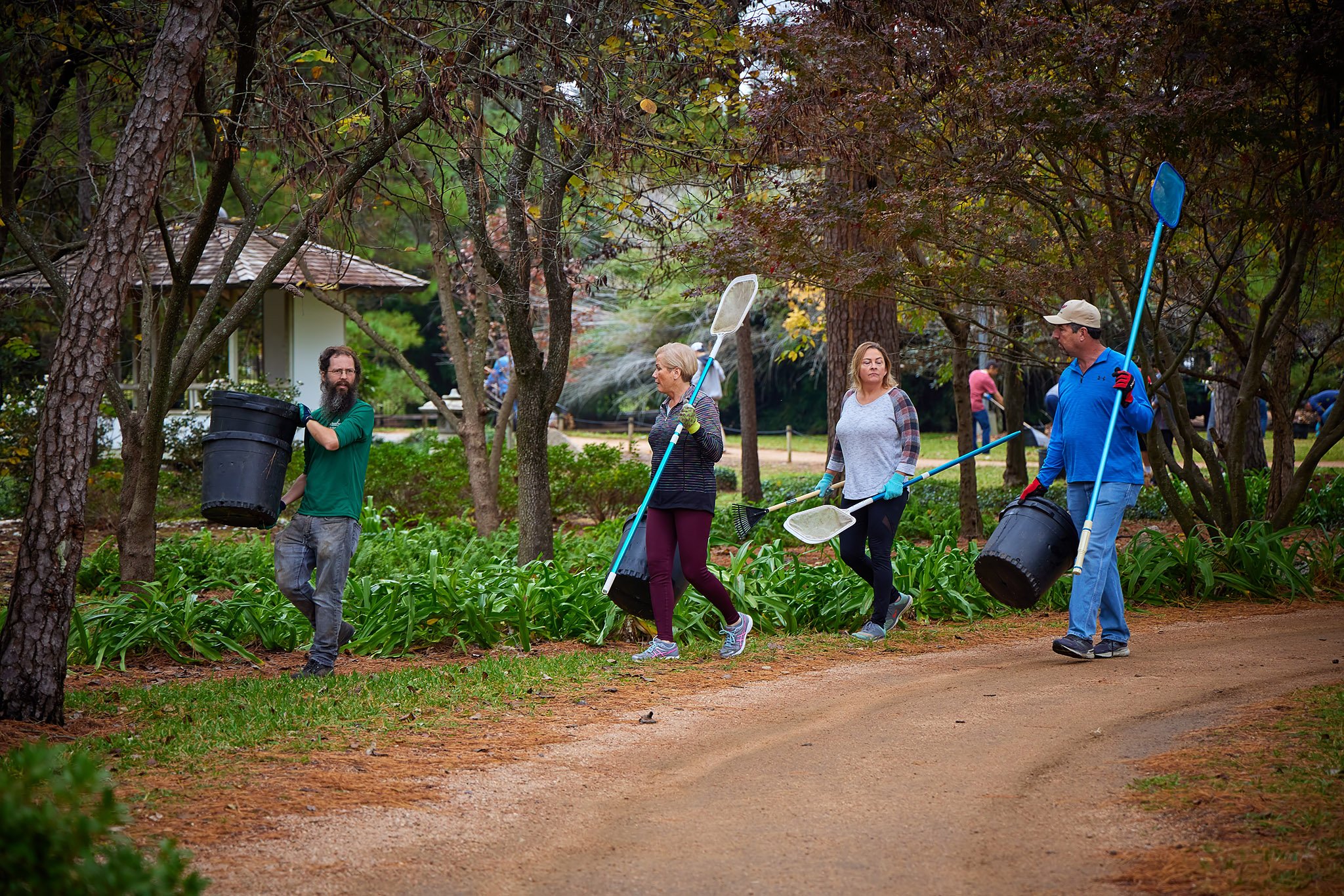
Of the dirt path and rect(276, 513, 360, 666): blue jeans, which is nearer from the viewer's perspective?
the dirt path

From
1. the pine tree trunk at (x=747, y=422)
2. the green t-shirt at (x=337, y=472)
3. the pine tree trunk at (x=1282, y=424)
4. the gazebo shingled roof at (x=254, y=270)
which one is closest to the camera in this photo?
the green t-shirt at (x=337, y=472)

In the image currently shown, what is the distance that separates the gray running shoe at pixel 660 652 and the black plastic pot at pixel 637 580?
18 centimetres

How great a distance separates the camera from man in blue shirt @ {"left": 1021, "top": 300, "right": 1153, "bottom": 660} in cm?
583

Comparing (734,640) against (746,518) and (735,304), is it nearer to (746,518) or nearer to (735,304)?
(746,518)

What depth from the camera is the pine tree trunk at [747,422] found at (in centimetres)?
1477

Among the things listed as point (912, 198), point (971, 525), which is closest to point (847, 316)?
point (971, 525)

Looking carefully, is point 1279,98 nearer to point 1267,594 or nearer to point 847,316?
point 1267,594

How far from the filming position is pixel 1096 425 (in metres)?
5.91

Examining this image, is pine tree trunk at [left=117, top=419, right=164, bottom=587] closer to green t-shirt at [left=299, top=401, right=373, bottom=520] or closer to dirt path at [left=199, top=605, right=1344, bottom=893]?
green t-shirt at [left=299, top=401, right=373, bottom=520]

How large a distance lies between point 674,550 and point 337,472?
1751 mm

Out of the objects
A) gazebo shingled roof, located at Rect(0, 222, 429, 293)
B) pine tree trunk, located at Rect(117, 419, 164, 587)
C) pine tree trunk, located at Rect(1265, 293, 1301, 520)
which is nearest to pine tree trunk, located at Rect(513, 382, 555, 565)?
pine tree trunk, located at Rect(117, 419, 164, 587)

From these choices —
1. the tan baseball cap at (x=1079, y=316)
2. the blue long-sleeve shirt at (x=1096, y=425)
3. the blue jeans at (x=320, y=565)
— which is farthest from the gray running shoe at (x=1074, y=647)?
the blue jeans at (x=320, y=565)

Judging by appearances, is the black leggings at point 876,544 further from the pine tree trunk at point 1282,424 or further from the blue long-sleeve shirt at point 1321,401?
the blue long-sleeve shirt at point 1321,401

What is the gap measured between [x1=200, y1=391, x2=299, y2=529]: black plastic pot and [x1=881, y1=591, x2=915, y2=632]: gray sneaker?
137 inches
